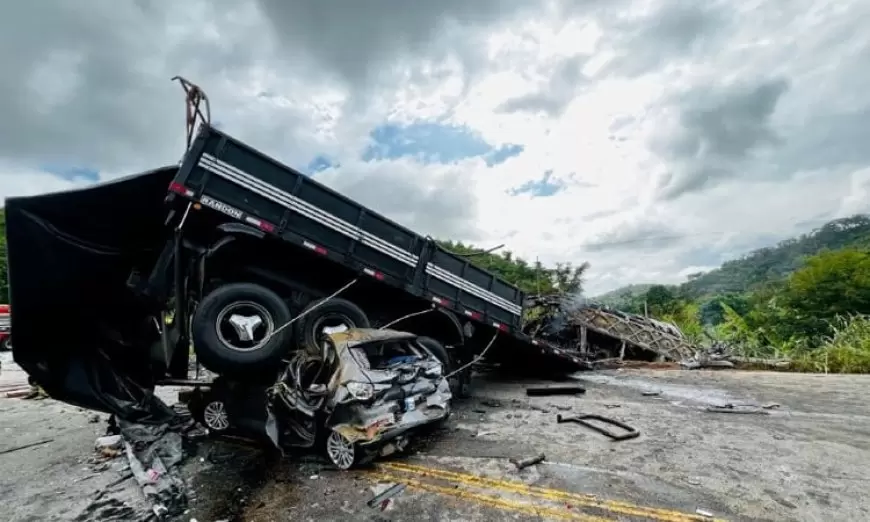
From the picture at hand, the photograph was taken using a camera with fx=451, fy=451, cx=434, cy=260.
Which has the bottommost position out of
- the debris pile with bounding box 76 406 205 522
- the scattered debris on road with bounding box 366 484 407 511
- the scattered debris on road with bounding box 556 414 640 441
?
the debris pile with bounding box 76 406 205 522

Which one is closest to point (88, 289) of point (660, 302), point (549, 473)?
point (549, 473)

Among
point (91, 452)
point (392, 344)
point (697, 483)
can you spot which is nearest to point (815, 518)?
point (697, 483)

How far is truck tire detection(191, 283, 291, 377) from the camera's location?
536 centimetres

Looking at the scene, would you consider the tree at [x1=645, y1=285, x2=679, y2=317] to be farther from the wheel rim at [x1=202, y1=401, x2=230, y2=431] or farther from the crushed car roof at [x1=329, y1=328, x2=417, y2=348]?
the wheel rim at [x1=202, y1=401, x2=230, y2=431]

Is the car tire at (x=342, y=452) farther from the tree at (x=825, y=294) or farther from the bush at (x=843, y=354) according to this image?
the tree at (x=825, y=294)

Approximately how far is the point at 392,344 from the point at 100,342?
4.23m

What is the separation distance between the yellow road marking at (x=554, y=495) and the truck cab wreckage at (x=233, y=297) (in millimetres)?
443

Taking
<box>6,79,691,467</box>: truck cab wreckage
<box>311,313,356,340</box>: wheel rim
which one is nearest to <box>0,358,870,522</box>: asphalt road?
<box>6,79,691,467</box>: truck cab wreckage

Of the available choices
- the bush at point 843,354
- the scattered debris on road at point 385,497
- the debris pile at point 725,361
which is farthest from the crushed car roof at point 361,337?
the bush at point 843,354

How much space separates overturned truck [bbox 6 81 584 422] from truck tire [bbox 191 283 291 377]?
0.04 feet

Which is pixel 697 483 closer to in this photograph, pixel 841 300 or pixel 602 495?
pixel 602 495

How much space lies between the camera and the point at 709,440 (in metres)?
5.09

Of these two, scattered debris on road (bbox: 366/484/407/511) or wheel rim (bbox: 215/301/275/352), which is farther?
wheel rim (bbox: 215/301/275/352)

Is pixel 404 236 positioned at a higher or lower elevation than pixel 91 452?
higher
